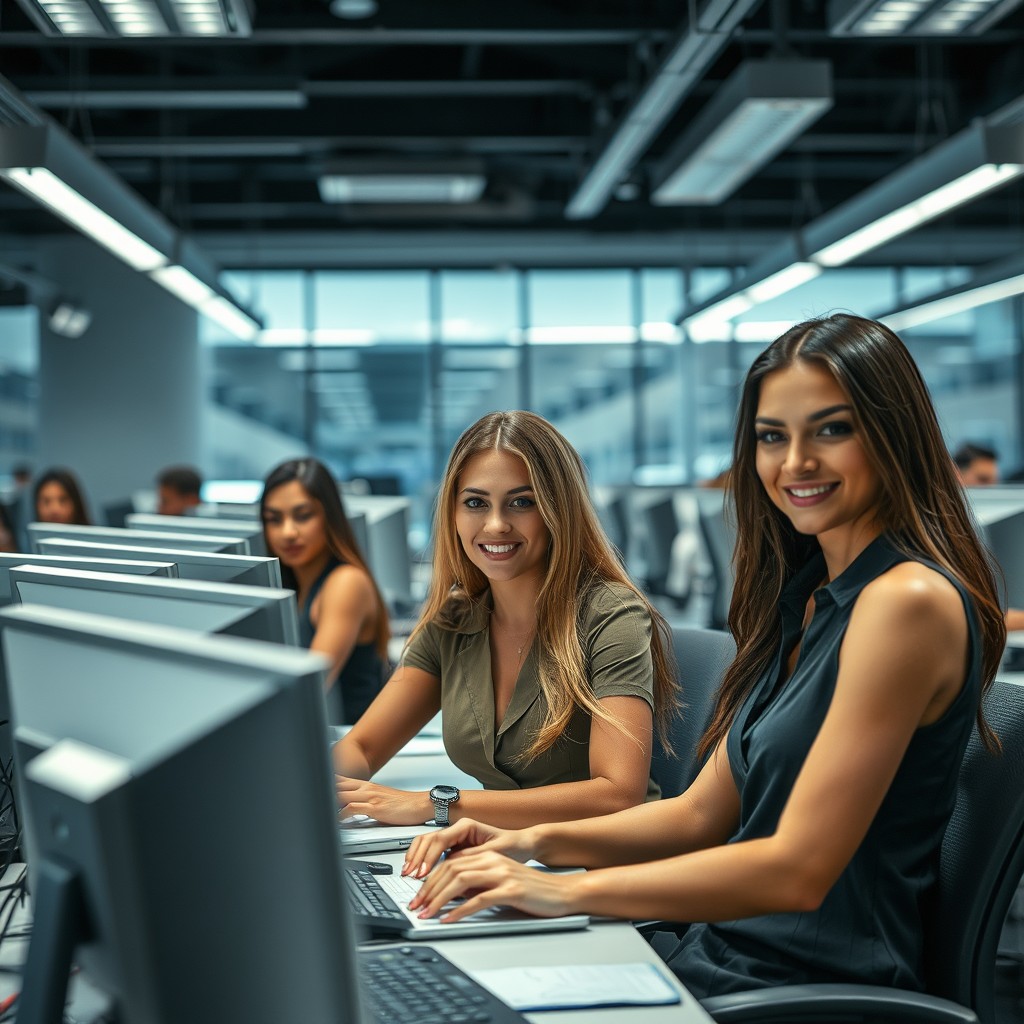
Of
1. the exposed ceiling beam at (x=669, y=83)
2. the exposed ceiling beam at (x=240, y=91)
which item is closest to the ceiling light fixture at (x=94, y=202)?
the exposed ceiling beam at (x=240, y=91)

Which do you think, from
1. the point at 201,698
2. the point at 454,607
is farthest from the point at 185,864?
the point at 454,607

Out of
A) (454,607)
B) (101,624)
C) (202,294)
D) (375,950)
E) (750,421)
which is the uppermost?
(202,294)

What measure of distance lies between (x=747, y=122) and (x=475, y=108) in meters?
3.33

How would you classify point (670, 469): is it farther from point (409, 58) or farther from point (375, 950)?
point (375, 950)

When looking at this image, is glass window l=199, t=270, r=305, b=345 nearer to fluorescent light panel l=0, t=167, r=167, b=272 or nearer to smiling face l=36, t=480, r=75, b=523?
smiling face l=36, t=480, r=75, b=523

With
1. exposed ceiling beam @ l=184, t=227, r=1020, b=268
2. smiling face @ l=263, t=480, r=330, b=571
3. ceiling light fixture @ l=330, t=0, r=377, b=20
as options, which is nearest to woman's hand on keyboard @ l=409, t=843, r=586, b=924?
smiling face @ l=263, t=480, r=330, b=571

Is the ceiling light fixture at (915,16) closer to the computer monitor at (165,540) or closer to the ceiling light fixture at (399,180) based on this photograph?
the computer monitor at (165,540)

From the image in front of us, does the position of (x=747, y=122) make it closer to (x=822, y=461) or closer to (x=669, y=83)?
(x=669, y=83)

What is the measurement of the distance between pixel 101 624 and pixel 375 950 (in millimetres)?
573

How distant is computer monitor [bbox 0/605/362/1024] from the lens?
771 millimetres

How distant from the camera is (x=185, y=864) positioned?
0.79 metres

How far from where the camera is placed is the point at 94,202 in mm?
4090

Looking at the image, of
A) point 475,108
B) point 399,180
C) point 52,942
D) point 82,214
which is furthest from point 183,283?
point 52,942

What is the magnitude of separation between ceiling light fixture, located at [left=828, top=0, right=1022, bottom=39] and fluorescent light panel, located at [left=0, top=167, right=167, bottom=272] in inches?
101
